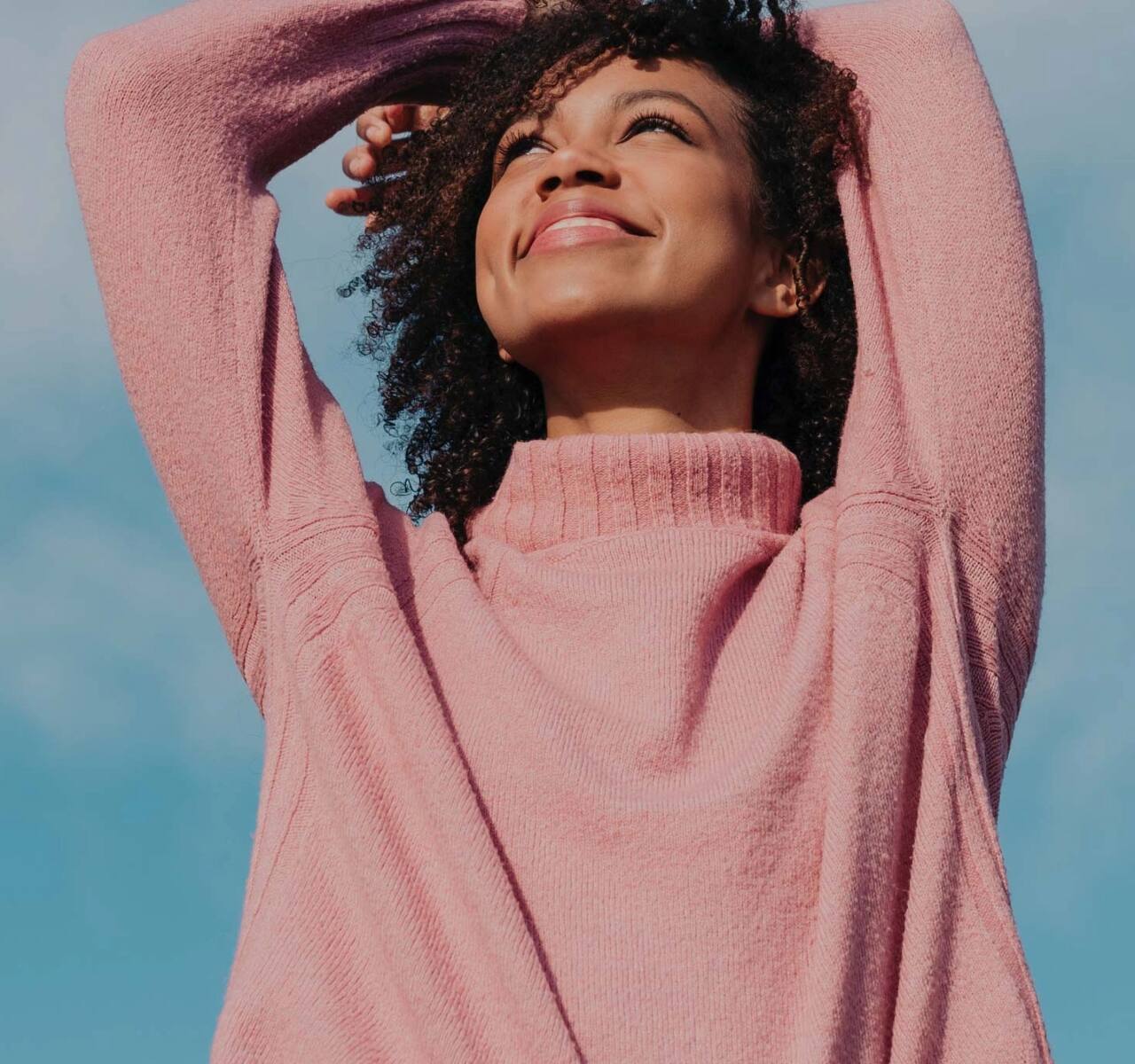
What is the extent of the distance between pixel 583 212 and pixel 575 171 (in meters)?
0.09

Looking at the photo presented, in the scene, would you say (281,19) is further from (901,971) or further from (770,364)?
(901,971)

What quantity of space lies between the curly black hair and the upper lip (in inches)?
13.6

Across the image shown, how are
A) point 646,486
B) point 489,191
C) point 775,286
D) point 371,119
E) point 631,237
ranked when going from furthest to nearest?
1. point 371,119
2. point 489,191
3. point 775,286
4. point 631,237
5. point 646,486

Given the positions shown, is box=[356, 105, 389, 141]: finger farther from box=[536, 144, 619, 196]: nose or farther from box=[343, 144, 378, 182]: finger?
box=[536, 144, 619, 196]: nose

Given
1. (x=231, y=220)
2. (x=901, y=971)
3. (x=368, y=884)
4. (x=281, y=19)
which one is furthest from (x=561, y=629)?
(x=281, y=19)

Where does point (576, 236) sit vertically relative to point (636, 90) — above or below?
below

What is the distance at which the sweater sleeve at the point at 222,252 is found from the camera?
3389 millimetres

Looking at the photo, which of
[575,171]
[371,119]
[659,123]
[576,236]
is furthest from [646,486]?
[371,119]

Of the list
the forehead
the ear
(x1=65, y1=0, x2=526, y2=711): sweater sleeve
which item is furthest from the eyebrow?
(x1=65, y1=0, x2=526, y2=711): sweater sleeve

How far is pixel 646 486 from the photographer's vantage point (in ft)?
11.1

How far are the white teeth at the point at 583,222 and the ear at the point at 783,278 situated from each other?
1.19ft

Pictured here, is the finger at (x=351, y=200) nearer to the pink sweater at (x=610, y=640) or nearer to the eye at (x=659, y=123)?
the pink sweater at (x=610, y=640)

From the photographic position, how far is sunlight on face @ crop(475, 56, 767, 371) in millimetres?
3494

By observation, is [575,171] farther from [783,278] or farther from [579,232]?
[783,278]
